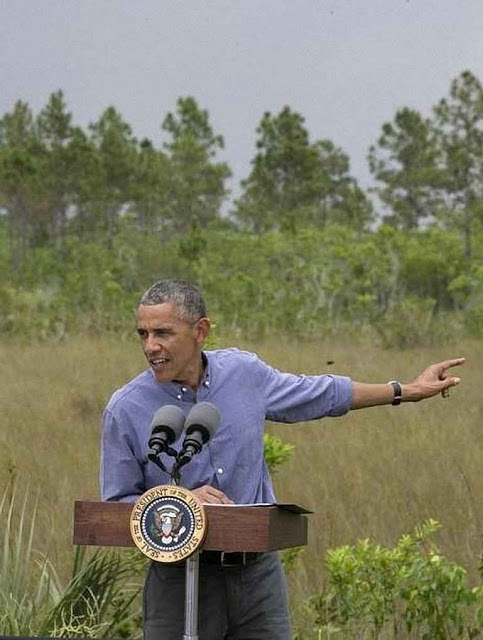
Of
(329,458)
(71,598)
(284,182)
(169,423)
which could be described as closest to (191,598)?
(169,423)

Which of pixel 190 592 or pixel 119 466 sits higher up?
pixel 119 466

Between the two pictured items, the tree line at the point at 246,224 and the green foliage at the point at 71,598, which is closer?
the green foliage at the point at 71,598

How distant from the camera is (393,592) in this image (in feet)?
18.8

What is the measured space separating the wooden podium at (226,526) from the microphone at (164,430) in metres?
0.18

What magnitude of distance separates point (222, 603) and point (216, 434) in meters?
0.46

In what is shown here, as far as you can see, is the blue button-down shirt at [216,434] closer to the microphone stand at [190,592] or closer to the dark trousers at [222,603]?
the dark trousers at [222,603]

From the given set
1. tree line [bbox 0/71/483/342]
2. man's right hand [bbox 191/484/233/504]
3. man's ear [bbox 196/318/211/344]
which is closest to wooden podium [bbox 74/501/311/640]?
man's right hand [bbox 191/484/233/504]

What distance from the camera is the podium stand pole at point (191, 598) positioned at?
3.38 m

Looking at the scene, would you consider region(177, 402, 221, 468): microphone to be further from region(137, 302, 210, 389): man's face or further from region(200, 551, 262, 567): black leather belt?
region(200, 551, 262, 567): black leather belt

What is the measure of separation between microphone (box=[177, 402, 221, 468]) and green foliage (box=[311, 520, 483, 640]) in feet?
7.41

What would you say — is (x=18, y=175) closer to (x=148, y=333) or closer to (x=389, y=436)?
(x=389, y=436)

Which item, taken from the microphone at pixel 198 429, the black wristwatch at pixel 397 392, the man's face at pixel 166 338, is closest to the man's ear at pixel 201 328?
the man's face at pixel 166 338

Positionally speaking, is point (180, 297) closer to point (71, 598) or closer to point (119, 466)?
point (119, 466)

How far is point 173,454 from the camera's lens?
135 inches
